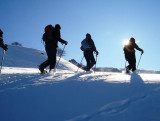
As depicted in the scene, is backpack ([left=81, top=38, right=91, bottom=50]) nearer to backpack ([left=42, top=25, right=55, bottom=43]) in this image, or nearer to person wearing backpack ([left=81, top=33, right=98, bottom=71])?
person wearing backpack ([left=81, top=33, right=98, bottom=71])

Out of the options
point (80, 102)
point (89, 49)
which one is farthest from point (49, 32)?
point (80, 102)

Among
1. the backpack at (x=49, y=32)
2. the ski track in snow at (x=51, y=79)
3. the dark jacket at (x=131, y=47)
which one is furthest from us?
the dark jacket at (x=131, y=47)

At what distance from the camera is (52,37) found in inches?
374

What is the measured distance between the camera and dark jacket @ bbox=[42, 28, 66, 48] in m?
9.48

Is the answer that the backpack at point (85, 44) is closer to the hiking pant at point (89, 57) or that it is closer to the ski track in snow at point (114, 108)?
the hiking pant at point (89, 57)

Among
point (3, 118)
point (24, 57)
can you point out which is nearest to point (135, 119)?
point (3, 118)

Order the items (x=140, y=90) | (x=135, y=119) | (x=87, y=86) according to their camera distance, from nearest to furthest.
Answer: (x=135, y=119) → (x=140, y=90) → (x=87, y=86)

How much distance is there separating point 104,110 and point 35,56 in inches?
879

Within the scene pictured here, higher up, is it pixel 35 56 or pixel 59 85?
pixel 35 56

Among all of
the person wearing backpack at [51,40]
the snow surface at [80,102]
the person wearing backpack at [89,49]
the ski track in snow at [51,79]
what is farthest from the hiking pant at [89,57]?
the snow surface at [80,102]

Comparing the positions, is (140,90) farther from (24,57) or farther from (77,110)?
(24,57)

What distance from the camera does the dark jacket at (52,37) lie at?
9.48 metres

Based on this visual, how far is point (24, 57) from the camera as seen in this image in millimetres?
24719

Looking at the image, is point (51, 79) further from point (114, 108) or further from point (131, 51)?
point (131, 51)
